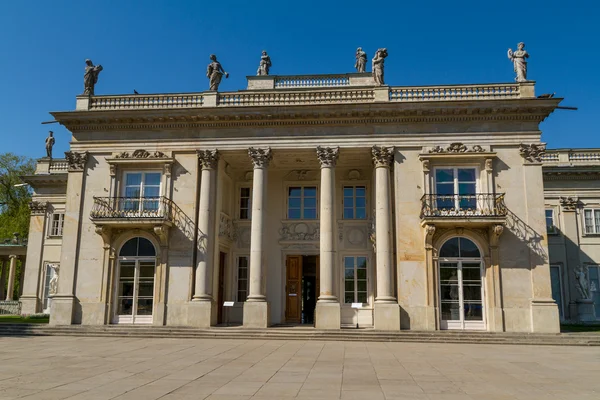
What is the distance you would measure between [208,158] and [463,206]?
10.1 m

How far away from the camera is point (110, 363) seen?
1013 centimetres

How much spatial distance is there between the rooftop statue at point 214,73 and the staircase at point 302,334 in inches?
392

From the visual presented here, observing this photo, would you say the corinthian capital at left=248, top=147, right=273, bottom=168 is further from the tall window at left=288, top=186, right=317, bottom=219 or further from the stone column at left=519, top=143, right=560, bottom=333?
the stone column at left=519, top=143, right=560, bottom=333

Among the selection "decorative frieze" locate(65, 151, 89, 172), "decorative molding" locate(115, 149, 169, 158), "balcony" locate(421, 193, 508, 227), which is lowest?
"balcony" locate(421, 193, 508, 227)

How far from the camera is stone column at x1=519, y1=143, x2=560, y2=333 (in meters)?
17.0

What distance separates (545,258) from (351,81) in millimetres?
10769

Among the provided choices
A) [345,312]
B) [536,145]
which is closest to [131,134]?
[345,312]

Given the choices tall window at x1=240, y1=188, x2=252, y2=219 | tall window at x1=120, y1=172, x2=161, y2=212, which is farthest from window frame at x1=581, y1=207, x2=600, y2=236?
tall window at x1=120, y1=172, x2=161, y2=212

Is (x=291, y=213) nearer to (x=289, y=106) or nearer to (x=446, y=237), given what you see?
(x=289, y=106)

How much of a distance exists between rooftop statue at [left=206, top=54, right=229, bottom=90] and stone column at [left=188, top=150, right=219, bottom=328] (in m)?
3.00

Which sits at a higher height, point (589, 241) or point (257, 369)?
point (589, 241)

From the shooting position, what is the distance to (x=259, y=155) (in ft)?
63.5

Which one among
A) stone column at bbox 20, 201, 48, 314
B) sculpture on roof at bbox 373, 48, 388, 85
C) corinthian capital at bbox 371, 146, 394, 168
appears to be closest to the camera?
corinthian capital at bbox 371, 146, 394, 168

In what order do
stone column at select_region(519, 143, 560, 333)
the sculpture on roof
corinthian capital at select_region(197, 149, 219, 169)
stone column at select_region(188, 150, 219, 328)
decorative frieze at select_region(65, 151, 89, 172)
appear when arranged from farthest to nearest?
decorative frieze at select_region(65, 151, 89, 172), the sculpture on roof, corinthian capital at select_region(197, 149, 219, 169), stone column at select_region(188, 150, 219, 328), stone column at select_region(519, 143, 560, 333)
